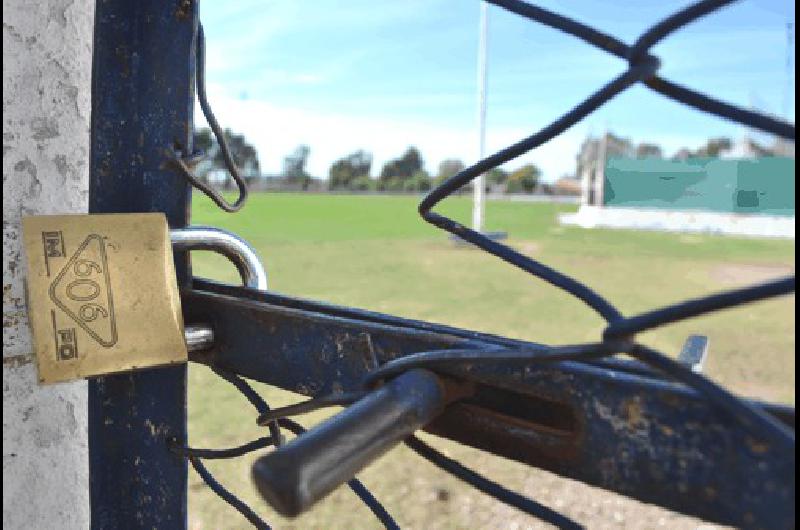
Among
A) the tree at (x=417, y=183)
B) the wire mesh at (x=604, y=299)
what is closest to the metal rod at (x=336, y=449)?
the wire mesh at (x=604, y=299)

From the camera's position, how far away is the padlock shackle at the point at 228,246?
0.59 m

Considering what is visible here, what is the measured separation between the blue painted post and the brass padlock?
0.18ft

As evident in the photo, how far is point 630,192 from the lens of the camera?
13711mm

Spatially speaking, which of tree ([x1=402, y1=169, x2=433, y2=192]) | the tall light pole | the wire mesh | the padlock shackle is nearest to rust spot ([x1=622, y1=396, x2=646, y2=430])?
the wire mesh

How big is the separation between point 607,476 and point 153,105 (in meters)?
0.47

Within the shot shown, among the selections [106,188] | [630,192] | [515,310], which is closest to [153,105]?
[106,188]

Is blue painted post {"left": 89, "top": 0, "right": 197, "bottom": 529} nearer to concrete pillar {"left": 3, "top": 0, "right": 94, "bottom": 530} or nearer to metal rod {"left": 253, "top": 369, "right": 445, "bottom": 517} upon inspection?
concrete pillar {"left": 3, "top": 0, "right": 94, "bottom": 530}

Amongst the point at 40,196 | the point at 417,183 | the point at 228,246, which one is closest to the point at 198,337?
the point at 228,246

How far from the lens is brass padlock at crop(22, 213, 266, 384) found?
1.71ft

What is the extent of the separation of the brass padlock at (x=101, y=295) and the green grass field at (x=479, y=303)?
0.13 metres

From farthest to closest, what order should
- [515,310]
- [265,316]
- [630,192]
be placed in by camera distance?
1. [630,192]
2. [515,310]
3. [265,316]

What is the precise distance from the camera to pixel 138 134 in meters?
0.60

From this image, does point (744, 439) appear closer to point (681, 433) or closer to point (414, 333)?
point (681, 433)

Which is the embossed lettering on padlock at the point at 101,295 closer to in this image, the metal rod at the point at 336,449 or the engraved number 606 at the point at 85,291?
the engraved number 606 at the point at 85,291
